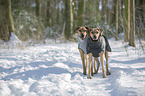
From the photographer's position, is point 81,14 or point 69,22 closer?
point 69,22

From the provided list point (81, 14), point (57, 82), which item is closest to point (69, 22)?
point (81, 14)

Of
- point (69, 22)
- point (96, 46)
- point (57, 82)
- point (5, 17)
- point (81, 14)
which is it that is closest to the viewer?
point (57, 82)

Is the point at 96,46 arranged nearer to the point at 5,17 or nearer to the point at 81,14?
the point at 5,17

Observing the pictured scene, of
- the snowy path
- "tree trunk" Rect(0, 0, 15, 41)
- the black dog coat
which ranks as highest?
"tree trunk" Rect(0, 0, 15, 41)

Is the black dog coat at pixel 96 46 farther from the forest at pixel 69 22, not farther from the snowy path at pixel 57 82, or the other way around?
the forest at pixel 69 22

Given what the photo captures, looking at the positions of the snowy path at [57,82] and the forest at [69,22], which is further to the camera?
the forest at [69,22]

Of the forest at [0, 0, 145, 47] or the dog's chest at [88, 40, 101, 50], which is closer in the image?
the dog's chest at [88, 40, 101, 50]

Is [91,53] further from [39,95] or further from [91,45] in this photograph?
[39,95]

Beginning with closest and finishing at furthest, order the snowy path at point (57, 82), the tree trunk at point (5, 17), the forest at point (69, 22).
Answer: the snowy path at point (57, 82), the forest at point (69, 22), the tree trunk at point (5, 17)

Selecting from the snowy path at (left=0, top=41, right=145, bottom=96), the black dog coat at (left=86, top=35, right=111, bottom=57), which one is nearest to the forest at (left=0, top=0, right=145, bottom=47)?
the black dog coat at (left=86, top=35, right=111, bottom=57)

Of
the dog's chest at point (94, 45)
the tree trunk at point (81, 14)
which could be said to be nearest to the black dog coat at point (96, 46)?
the dog's chest at point (94, 45)

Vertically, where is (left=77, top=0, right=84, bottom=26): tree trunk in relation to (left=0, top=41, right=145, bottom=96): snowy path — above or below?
above

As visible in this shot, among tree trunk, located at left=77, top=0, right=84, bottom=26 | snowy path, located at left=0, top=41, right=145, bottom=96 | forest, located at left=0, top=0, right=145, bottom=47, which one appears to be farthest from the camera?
tree trunk, located at left=77, top=0, right=84, bottom=26

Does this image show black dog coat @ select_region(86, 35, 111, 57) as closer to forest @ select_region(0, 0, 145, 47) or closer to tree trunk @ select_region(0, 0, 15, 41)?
forest @ select_region(0, 0, 145, 47)
